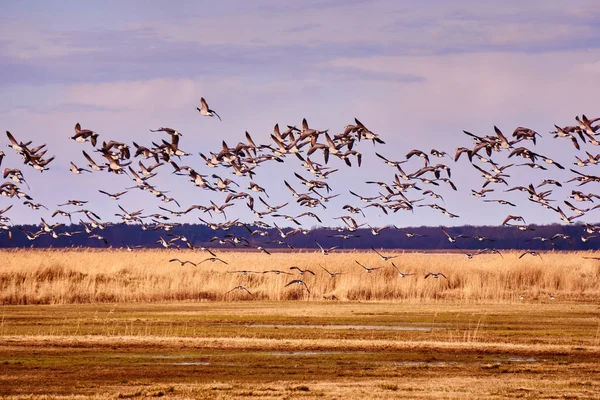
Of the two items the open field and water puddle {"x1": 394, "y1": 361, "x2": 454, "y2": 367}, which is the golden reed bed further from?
water puddle {"x1": 394, "y1": 361, "x2": 454, "y2": 367}

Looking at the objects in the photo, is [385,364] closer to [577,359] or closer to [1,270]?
[577,359]

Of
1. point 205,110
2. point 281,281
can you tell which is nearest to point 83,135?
point 205,110

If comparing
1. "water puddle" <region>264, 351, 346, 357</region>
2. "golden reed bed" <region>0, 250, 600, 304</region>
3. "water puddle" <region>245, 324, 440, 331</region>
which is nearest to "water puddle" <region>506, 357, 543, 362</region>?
"water puddle" <region>264, 351, 346, 357</region>

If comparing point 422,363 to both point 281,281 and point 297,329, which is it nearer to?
point 297,329

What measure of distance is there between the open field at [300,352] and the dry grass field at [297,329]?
0.07m

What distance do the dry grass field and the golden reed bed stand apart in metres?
0.13

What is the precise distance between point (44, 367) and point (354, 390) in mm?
10180

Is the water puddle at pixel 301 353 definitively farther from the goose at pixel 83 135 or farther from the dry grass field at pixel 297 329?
the goose at pixel 83 135

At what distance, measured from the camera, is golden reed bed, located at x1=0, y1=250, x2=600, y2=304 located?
214 ft

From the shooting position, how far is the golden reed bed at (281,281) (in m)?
65.3

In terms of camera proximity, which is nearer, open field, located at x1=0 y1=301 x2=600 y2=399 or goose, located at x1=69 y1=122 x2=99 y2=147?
open field, located at x1=0 y1=301 x2=600 y2=399

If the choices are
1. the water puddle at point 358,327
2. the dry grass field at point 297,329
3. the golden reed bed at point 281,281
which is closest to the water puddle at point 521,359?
the dry grass field at point 297,329

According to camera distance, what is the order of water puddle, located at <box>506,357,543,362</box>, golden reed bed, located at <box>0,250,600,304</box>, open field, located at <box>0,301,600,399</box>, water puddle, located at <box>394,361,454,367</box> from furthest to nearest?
golden reed bed, located at <box>0,250,600,304</box>
water puddle, located at <box>506,357,543,362</box>
water puddle, located at <box>394,361,454,367</box>
open field, located at <box>0,301,600,399</box>

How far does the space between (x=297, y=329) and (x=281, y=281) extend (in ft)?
75.4
